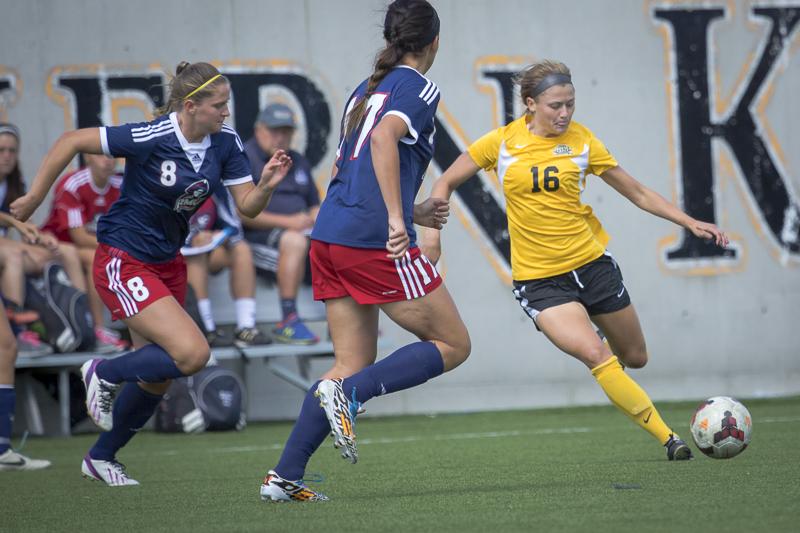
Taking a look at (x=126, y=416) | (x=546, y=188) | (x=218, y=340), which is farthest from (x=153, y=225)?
(x=218, y=340)

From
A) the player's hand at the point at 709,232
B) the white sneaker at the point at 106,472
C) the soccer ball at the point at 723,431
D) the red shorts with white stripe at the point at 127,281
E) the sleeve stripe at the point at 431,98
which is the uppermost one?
the sleeve stripe at the point at 431,98

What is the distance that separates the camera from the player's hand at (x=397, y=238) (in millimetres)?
4578

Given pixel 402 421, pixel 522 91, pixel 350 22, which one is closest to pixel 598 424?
pixel 402 421

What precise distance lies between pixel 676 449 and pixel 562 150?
162cm

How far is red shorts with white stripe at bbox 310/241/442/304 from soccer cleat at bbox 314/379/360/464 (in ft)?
1.18

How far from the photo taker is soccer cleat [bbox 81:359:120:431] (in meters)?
6.11

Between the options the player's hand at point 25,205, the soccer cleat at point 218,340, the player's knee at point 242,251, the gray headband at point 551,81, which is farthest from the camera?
the player's knee at point 242,251

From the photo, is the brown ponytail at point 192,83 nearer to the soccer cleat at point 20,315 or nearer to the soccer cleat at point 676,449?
the soccer cleat at point 676,449

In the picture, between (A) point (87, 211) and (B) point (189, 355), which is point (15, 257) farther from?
(B) point (189, 355)

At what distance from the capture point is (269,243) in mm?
10500

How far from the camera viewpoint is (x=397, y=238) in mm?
4590

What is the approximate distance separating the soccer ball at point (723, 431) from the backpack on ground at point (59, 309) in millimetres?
5364

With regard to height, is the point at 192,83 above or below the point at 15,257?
above

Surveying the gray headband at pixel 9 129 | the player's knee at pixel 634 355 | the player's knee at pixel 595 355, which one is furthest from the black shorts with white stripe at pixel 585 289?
the gray headband at pixel 9 129
